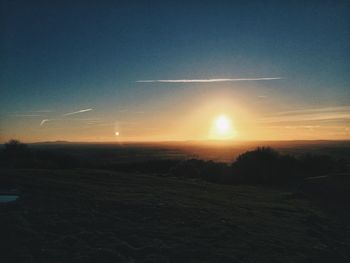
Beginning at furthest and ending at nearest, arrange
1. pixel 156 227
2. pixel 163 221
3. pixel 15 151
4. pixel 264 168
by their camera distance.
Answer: pixel 15 151, pixel 264 168, pixel 163 221, pixel 156 227

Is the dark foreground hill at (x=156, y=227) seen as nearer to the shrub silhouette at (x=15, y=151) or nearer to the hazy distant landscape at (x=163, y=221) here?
the hazy distant landscape at (x=163, y=221)

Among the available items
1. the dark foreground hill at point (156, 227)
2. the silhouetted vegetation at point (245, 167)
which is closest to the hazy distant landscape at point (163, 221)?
→ the dark foreground hill at point (156, 227)

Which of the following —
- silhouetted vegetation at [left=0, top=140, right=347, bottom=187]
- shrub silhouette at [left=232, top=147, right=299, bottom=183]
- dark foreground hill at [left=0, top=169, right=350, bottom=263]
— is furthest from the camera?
shrub silhouette at [left=232, top=147, right=299, bottom=183]

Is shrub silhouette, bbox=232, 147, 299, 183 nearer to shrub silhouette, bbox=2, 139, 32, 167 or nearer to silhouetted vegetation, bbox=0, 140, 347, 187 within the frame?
silhouetted vegetation, bbox=0, 140, 347, 187

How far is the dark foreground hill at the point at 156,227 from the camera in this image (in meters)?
11.6

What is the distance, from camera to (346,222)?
18594mm

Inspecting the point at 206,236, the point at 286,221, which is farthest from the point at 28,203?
the point at 286,221

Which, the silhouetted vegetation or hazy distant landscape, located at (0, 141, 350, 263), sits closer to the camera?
hazy distant landscape, located at (0, 141, 350, 263)

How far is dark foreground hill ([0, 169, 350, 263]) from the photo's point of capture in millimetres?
11617

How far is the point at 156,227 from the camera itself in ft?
47.3

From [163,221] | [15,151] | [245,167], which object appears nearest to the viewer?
[163,221]

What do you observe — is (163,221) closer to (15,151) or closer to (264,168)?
(264,168)

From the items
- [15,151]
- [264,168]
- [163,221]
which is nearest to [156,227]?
[163,221]

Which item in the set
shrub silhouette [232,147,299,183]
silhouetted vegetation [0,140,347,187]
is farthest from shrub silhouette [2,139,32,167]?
shrub silhouette [232,147,299,183]
